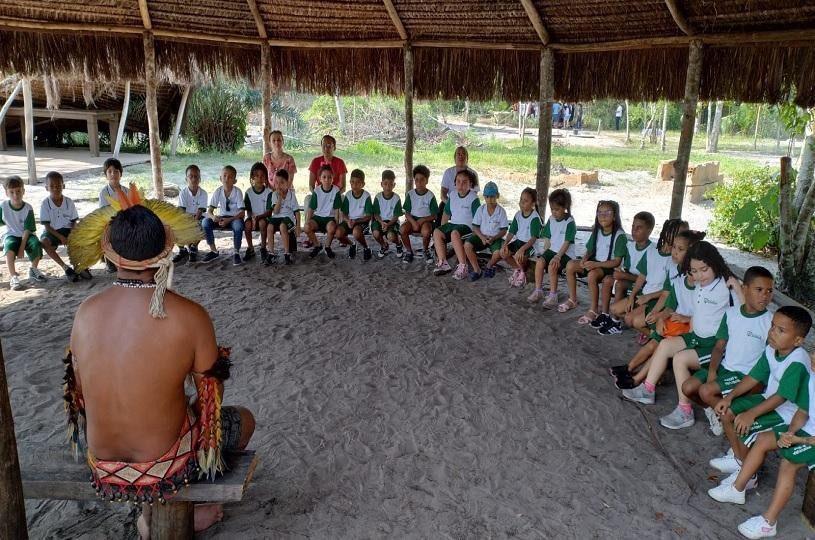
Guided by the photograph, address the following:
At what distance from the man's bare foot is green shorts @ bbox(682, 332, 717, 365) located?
290 cm

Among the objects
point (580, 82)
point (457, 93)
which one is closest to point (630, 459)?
point (580, 82)

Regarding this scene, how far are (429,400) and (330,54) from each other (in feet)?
20.3

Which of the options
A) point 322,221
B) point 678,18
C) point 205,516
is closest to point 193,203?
point 322,221

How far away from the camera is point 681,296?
412 cm

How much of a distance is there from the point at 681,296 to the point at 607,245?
55.8 inches

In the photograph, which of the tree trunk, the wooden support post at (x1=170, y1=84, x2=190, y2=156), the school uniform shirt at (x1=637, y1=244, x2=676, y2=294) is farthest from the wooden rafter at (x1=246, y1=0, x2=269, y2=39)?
the tree trunk

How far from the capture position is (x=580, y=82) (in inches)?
308

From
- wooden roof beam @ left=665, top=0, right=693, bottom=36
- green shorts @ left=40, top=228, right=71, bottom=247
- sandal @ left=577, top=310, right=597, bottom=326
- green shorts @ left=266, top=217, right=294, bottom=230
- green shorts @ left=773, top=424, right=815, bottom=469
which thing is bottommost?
sandal @ left=577, top=310, right=597, bottom=326

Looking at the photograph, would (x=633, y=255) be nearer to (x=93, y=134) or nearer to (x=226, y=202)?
(x=226, y=202)

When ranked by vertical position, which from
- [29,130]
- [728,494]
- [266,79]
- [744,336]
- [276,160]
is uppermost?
[266,79]

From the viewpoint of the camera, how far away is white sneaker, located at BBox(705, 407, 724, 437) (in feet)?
12.1

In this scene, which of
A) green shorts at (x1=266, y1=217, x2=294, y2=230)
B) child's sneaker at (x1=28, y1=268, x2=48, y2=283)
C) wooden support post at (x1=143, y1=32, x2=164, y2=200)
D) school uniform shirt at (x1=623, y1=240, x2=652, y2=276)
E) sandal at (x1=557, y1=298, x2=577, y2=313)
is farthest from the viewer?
wooden support post at (x1=143, y1=32, x2=164, y2=200)

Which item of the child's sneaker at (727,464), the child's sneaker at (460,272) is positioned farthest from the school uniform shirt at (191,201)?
the child's sneaker at (727,464)

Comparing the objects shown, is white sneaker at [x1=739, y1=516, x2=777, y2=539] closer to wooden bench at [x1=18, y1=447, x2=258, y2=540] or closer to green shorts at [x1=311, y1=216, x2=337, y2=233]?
wooden bench at [x1=18, y1=447, x2=258, y2=540]
